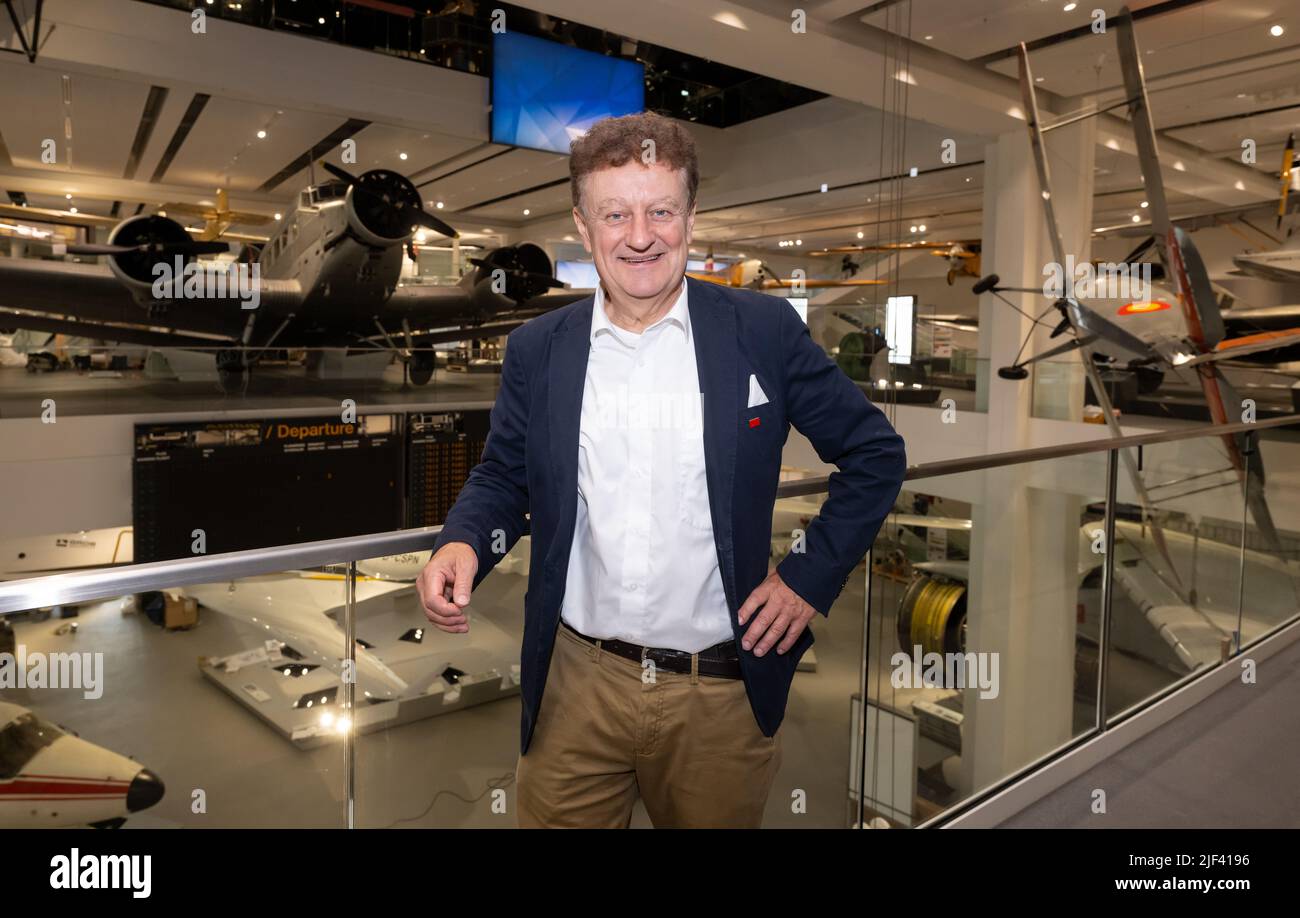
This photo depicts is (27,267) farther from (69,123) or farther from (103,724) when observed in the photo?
(103,724)

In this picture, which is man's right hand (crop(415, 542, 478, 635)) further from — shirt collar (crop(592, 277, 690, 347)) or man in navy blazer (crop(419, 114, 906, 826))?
shirt collar (crop(592, 277, 690, 347))

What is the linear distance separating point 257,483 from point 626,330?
567cm

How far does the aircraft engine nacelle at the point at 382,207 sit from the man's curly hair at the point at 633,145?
24.6 ft

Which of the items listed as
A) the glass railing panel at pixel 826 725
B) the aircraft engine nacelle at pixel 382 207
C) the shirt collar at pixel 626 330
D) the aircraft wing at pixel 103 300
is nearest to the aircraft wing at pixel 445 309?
the aircraft engine nacelle at pixel 382 207

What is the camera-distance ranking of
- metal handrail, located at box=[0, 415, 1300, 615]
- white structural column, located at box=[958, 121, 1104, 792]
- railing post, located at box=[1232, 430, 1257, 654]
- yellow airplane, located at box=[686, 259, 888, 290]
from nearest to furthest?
metal handrail, located at box=[0, 415, 1300, 615] < white structural column, located at box=[958, 121, 1104, 792] < railing post, located at box=[1232, 430, 1257, 654] < yellow airplane, located at box=[686, 259, 888, 290]

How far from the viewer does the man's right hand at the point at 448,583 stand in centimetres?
102

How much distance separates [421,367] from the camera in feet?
25.8

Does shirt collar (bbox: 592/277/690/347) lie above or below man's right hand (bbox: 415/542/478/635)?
above

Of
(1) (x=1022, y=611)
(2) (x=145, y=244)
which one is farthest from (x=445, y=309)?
(1) (x=1022, y=611)

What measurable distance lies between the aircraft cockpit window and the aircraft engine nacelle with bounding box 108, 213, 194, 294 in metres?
7.32

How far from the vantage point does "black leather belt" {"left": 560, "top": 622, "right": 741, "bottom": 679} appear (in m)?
1.08

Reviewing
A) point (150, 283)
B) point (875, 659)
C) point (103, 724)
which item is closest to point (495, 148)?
point (150, 283)

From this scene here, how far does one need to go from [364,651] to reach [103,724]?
1.12 ft

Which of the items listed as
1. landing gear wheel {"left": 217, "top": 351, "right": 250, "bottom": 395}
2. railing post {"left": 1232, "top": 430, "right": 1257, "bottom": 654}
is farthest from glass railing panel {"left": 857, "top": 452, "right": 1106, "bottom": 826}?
landing gear wheel {"left": 217, "top": 351, "right": 250, "bottom": 395}
